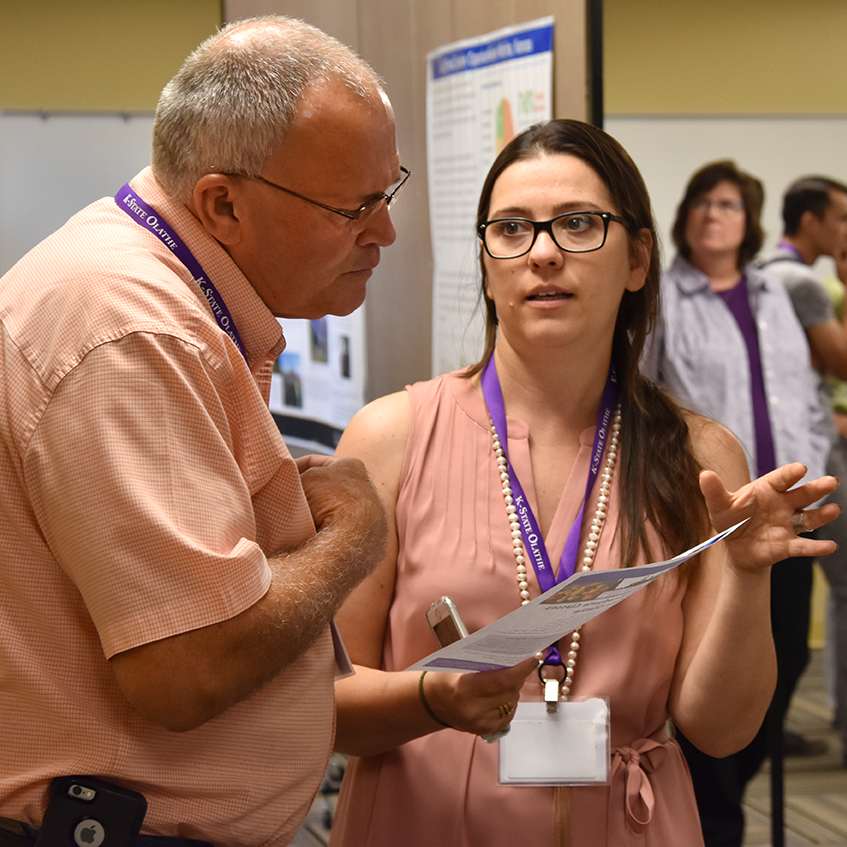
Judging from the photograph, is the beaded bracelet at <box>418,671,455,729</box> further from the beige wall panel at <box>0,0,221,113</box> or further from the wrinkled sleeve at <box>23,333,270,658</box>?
the beige wall panel at <box>0,0,221,113</box>

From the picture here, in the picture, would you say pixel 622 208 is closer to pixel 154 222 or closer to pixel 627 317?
pixel 627 317

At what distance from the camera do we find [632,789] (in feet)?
5.04

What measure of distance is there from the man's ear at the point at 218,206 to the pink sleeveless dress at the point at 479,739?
65 cm

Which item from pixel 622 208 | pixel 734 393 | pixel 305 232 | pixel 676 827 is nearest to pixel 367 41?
pixel 734 393

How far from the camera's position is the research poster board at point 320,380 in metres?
3.58

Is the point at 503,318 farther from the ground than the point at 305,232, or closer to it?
closer to it

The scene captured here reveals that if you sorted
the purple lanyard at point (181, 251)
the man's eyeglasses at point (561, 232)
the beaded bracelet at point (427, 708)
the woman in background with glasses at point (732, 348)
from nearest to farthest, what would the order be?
the purple lanyard at point (181, 251)
the beaded bracelet at point (427, 708)
the man's eyeglasses at point (561, 232)
the woman in background with glasses at point (732, 348)


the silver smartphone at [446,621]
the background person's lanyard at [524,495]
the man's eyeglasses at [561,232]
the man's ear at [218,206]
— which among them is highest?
the man's ear at [218,206]

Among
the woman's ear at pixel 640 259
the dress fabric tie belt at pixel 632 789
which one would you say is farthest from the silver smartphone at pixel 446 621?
the woman's ear at pixel 640 259

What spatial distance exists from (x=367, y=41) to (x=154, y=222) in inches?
93.6

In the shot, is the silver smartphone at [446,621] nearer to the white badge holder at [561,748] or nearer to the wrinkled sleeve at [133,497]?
the white badge holder at [561,748]

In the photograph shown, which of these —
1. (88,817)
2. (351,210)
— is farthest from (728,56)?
(88,817)

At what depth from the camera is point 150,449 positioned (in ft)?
3.12

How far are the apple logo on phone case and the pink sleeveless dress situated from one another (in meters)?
0.68
